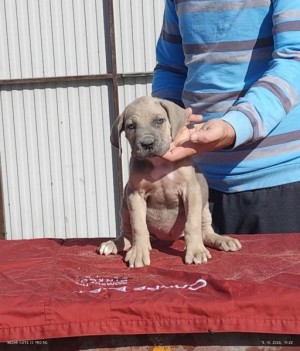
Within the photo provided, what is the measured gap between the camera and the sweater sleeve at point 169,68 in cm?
286

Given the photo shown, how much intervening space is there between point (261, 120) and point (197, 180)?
1.13 ft

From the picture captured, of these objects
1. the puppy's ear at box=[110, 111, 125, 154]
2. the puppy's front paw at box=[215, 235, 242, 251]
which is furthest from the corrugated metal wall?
the puppy's front paw at box=[215, 235, 242, 251]

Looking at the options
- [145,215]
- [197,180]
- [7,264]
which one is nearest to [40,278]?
[7,264]

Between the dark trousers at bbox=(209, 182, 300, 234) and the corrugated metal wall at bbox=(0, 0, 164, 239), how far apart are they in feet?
12.3

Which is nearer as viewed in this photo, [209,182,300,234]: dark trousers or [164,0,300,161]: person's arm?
[164,0,300,161]: person's arm

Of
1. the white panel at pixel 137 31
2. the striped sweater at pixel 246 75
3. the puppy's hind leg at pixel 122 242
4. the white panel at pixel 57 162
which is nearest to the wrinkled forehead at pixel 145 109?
the striped sweater at pixel 246 75

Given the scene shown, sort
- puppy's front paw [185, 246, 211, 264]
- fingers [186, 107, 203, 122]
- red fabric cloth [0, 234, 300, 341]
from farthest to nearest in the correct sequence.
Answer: fingers [186, 107, 203, 122] < puppy's front paw [185, 246, 211, 264] < red fabric cloth [0, 234, 300, 341]

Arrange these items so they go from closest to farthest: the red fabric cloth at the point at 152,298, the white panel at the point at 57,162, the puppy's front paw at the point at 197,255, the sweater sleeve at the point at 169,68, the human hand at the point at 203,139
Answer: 1. the red fabric cloth at the point at 152,298
2. the human hand at the point at 203,139
3. the puppy's front paw at the point at 197,255
4. the sweater sleeve at the point at 169,68
5. the white panel at the point at 57,162

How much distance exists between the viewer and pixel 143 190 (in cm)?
252

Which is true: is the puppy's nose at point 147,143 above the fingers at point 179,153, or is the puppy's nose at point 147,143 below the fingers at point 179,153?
above

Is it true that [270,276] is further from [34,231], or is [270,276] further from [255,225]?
Answer: [34,231]

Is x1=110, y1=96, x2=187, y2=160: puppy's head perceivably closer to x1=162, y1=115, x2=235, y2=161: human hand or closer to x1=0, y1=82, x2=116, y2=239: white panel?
x1=162, y1=115, x2=235, y2=161: human hand
